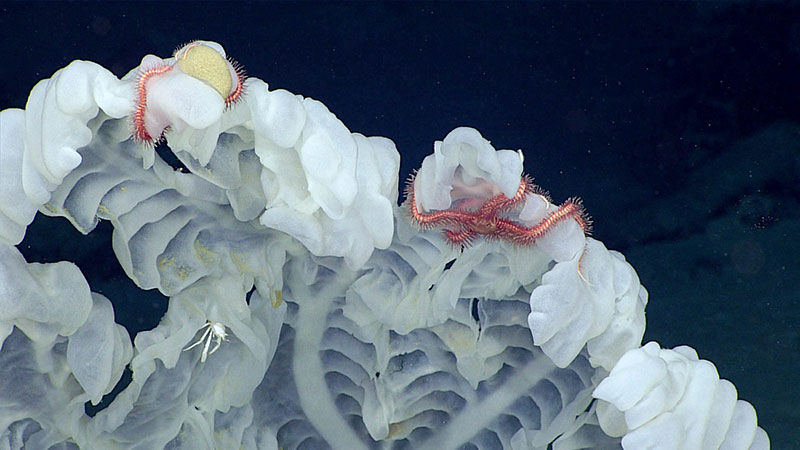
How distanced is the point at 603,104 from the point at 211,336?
275 cm

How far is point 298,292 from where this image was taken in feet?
6.98

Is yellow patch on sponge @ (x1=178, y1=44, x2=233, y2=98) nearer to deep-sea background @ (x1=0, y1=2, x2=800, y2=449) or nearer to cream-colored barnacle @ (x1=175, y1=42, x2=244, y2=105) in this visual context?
cream-colored barnacle @ (x1=175, y1=42, x2=244, y2=105)

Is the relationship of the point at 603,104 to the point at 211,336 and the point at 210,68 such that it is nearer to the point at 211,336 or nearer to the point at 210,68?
the point at 211,336

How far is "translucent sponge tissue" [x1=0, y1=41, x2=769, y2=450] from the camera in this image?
153cm

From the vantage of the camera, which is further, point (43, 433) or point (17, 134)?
point (43, 433)

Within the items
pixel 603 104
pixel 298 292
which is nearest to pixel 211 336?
pixel 298 292

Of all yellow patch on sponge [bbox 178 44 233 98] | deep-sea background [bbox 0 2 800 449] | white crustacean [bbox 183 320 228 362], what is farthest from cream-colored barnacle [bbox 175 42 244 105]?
deep-sea background [bbox 0 2 800 449]

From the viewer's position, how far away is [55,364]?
193 centimetres

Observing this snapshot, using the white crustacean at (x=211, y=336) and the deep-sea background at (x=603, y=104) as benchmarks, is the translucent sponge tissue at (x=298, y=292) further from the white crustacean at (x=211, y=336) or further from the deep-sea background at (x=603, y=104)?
the deep-sea background at (x=603, y=104)

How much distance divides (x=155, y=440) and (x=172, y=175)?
863 mm

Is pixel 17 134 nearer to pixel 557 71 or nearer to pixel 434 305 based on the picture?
pixel 434 305

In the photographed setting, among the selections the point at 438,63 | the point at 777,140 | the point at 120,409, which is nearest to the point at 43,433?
the point at 120,409

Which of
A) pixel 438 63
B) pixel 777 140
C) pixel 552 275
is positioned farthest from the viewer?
pixel 777 140

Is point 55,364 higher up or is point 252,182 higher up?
point 252,182
